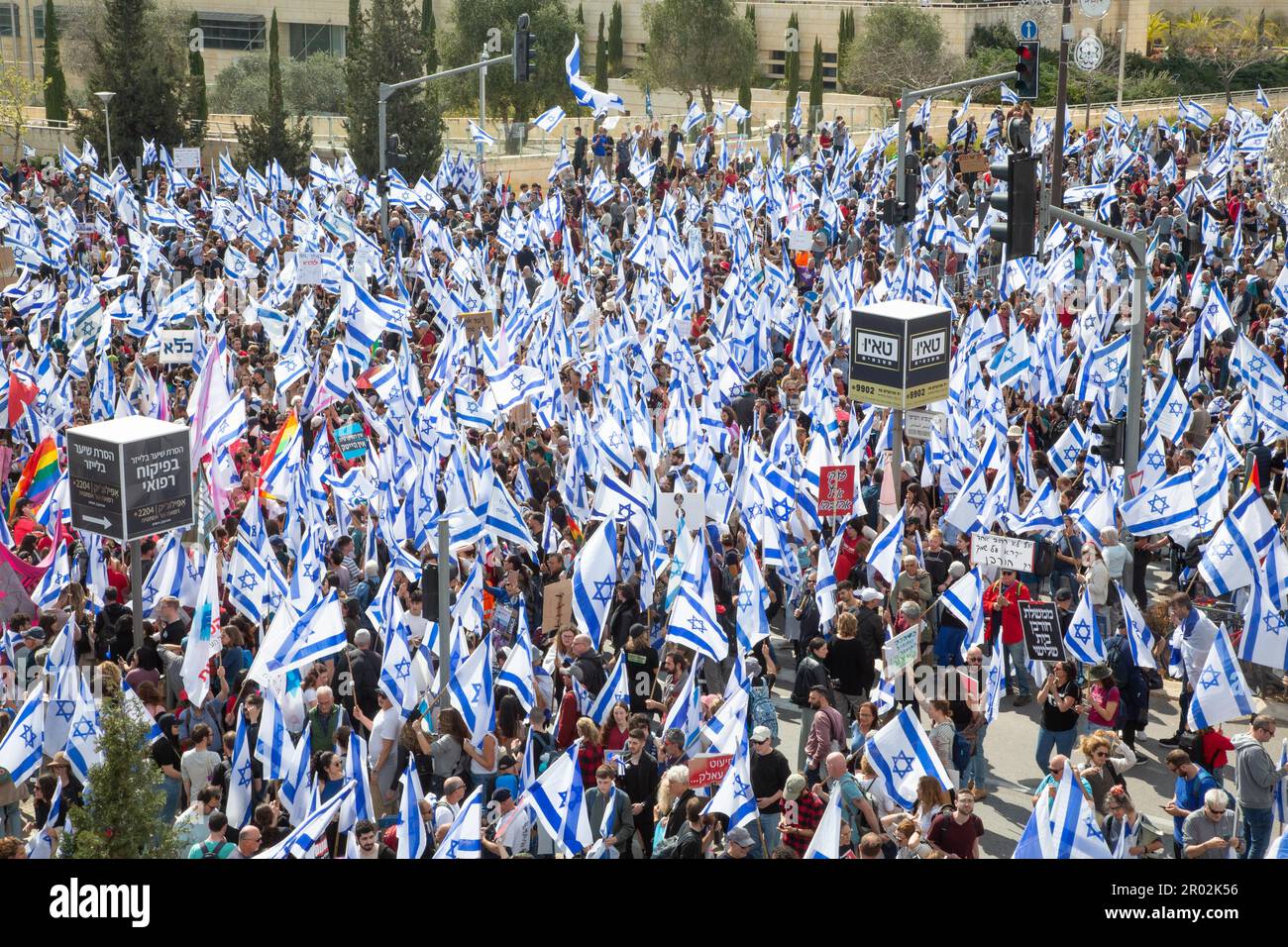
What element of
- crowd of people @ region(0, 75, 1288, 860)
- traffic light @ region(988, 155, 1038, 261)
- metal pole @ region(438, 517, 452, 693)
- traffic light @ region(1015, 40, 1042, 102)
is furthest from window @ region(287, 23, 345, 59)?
metal pole @ region(438, 517, 452, 693)

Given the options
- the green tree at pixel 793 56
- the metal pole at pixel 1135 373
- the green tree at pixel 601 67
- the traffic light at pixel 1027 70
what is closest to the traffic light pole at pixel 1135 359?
the metal pole at pixel 1135 373

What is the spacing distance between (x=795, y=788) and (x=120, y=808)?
13.0 ft

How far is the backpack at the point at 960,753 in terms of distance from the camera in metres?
12.4

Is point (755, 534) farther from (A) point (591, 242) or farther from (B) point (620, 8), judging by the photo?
(B) point (620, 8)

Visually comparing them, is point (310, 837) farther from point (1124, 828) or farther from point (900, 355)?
point (900, 355)

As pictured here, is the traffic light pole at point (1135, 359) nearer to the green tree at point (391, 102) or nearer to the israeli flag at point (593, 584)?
the israeli flag at point (593, 584)

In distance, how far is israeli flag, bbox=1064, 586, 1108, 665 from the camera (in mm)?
13531

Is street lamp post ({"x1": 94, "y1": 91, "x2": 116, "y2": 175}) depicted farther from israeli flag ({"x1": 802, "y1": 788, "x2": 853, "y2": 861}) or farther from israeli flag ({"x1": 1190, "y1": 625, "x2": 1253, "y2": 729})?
israeli flag ({"x1": 802, "y1": 788, "x2": 853, "y2": 861})

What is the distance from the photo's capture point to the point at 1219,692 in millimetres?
12141

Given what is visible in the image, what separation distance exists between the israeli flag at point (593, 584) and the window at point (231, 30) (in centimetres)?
7066

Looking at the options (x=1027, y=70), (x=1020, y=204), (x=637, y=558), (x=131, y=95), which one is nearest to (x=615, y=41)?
(x=131, y=95)

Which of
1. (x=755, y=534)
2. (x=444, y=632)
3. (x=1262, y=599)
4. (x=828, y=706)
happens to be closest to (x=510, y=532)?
(x=755, y=534)

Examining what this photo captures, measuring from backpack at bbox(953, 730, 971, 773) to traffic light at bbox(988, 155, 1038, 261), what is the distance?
5.33 metres
